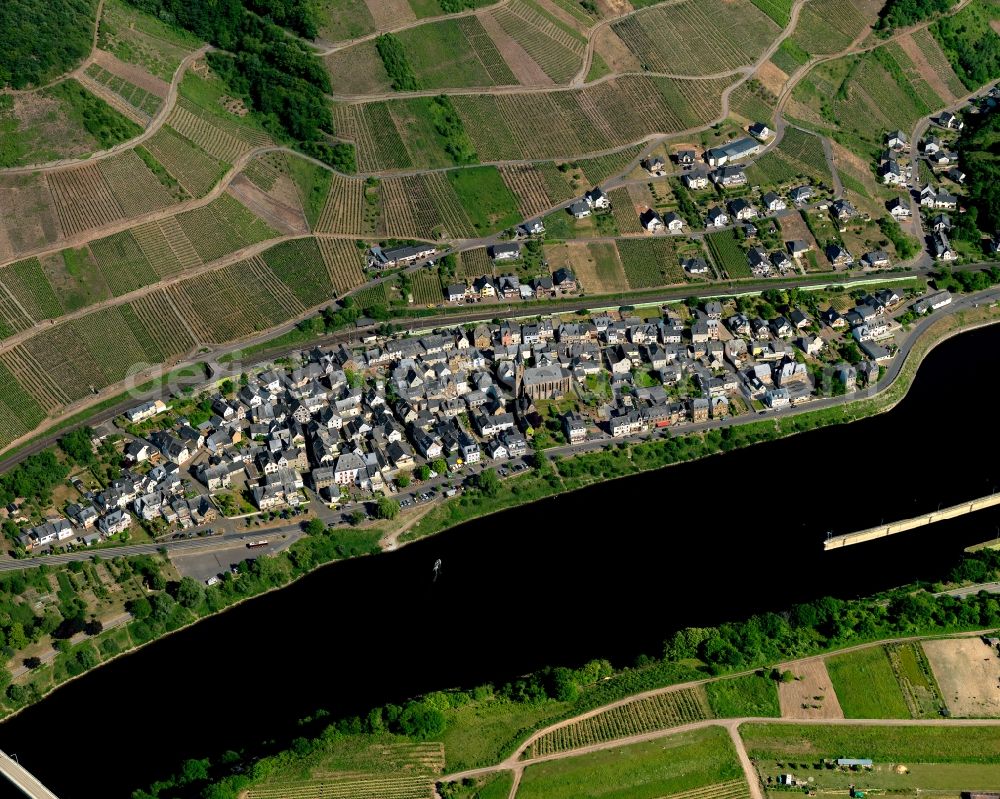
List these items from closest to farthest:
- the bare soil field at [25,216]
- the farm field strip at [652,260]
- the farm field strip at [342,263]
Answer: the bare soil field at [25,216] < the farm field strip at [342,263] < the farm field strip at [652,260]

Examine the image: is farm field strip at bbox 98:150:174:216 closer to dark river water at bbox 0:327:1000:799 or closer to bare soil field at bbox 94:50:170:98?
bare soil field at bbox 94:50:170:98

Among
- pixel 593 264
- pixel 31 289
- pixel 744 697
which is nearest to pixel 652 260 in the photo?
pixel 593 264

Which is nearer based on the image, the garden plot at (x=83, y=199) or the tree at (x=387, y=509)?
the tree at (x=387, y=509)

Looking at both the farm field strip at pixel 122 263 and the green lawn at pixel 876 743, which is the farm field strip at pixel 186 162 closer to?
the farm field strip at pixel 122 263

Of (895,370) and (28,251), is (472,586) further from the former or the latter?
(28,251)

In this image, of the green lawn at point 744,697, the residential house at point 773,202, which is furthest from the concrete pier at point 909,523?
the residential house at point 773,202

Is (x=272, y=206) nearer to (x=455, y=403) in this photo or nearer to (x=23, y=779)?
(x=455, y=403)
